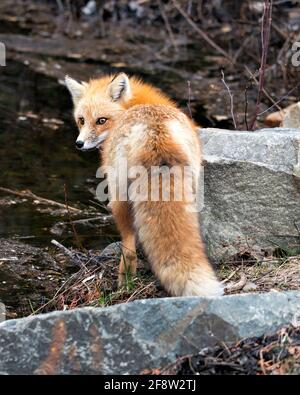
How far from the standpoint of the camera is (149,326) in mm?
4141

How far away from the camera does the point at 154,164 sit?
466cm

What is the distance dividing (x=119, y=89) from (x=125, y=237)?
1.34 meters

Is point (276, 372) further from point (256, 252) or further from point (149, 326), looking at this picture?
point (256, 252)

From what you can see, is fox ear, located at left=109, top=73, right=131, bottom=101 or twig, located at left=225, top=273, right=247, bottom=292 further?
fox ear, located at left=109, top=73, right=131, bottom=101

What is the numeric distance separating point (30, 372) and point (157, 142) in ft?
5.04

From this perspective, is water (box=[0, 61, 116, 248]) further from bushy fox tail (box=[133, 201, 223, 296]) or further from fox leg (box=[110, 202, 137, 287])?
bushy fox tail (box=[133, 201, 223, 296])

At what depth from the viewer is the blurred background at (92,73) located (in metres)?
7.68

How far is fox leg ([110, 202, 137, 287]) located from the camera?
518cm

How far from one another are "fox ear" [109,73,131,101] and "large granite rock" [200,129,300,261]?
33.8 inches

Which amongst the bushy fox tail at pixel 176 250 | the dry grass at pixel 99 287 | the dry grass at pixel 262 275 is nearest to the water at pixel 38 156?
the dry grass at pixel 99 287

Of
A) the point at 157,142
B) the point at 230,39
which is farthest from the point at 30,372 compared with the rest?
the point at 230,39

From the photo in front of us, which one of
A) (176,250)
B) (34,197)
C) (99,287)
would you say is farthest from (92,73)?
(176,250)

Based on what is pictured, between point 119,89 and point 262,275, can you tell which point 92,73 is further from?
point 262,275

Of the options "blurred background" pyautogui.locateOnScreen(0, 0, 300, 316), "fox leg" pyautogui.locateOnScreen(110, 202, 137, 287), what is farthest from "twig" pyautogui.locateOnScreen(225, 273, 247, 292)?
"blurred background" pyautogui.locateOnScreen(0, 0, 300, 316)
